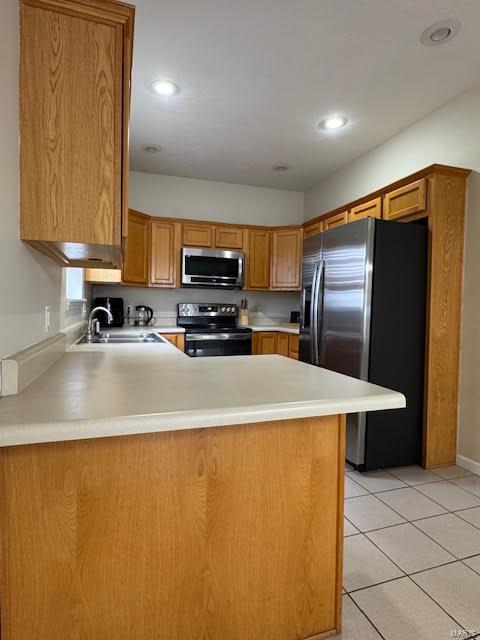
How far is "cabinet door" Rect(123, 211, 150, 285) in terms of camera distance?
378 centimetres

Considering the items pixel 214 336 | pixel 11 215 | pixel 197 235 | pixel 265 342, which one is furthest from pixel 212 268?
pixel 11 215

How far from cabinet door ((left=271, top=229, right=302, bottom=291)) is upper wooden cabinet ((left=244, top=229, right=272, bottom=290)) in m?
0.09

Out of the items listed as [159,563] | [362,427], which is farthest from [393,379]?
[159,563]

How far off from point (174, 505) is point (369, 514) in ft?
5.00

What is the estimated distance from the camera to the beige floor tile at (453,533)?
1715 mm

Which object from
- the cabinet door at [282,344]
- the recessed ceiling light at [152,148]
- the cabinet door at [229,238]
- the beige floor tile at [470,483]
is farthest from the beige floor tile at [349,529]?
the recessed ceiling light at [152,148]

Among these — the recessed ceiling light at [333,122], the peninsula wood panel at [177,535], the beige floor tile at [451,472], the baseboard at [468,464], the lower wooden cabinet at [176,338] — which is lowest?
the beige floor tile at [451,472]

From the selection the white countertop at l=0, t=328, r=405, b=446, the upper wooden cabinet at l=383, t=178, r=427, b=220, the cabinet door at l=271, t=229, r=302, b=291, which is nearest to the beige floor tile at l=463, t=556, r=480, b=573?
the white countertop at l=0, t=328, r=405, b=446

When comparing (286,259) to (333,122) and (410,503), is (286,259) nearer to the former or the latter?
(333,122)

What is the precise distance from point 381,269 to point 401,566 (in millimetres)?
1772

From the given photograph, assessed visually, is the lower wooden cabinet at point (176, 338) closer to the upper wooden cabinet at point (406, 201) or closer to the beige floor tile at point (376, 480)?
the beige floor tile at point (376, 480)

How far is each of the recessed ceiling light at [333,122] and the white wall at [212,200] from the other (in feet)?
5.61

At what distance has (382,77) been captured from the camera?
2486 millimetres

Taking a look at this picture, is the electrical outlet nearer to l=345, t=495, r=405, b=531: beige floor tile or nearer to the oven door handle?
l=345, t=495, r=405, b=531: beige floor tile
